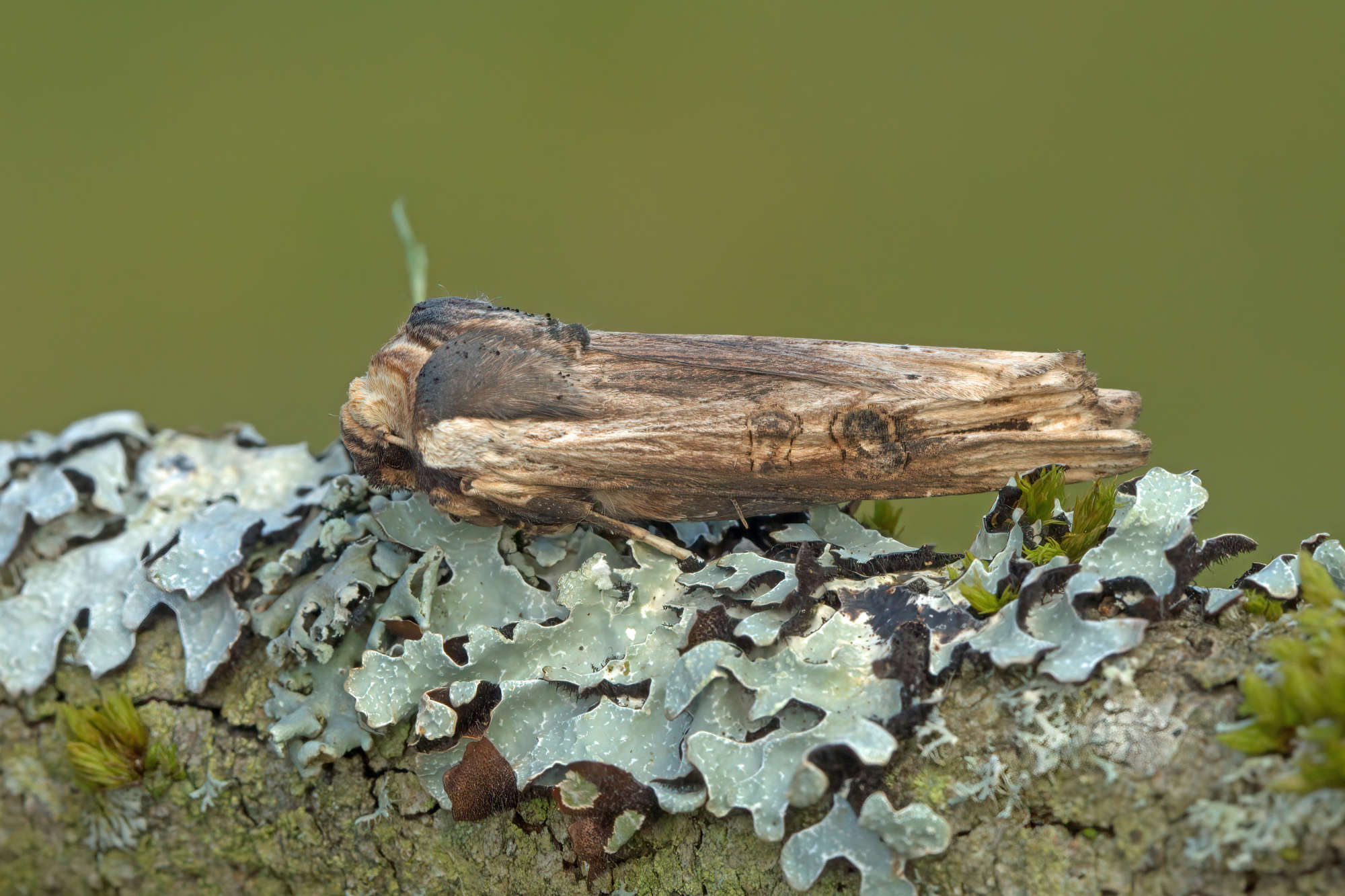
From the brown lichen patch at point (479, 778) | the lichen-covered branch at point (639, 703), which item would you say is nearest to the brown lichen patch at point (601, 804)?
the lichen-covered branch at point (639, 703)

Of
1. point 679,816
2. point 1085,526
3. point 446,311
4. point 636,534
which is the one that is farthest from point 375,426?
point 1085,526

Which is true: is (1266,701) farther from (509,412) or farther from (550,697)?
(509,412)

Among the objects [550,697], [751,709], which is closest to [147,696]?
[550,697]

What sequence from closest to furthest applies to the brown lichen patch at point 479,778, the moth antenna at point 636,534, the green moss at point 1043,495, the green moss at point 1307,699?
1. the green moss at point 1307,699
2. the brown lichen patch at point 479,778
3. the green moss at point 1043,495
4. the moth antenna at point 636,534

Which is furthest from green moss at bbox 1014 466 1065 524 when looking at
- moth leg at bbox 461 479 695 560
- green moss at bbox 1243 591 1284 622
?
moth leg at bbox 461 479 695 560

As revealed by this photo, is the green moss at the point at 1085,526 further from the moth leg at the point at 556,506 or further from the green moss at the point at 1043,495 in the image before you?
the moth leg at the point at 556,506

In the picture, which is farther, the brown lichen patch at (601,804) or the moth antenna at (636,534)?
the moth antenna at (636,534)
